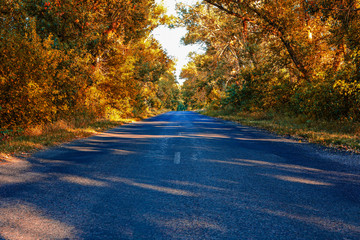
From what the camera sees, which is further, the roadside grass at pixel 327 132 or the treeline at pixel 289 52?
the treeline at pixel 289 52

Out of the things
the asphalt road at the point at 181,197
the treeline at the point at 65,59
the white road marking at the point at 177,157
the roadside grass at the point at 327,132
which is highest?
the treeline at the point at 65,59

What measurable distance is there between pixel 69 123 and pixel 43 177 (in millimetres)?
9230

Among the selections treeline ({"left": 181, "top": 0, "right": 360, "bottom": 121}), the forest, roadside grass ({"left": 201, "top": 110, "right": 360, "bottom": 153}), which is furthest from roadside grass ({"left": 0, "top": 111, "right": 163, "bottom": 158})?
treeline ({"left": 181, "top": 0, "right": 360, "bottom": 121})

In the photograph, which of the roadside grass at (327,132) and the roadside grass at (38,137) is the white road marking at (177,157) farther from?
the roadside grass at (327,132)

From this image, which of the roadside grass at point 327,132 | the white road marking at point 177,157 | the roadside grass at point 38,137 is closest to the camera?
the white road marking at point 177,157

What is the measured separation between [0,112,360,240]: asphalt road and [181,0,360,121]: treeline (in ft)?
22.0

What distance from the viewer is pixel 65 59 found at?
14.0 metres

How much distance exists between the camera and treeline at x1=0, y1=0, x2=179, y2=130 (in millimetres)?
10555

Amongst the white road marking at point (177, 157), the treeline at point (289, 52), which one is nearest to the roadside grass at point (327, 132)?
the treeline at point (289, 52)

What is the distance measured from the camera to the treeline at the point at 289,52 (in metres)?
13.1

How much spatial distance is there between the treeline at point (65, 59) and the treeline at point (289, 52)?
700cm

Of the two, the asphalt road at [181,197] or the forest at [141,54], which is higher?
the forest at [141,54]

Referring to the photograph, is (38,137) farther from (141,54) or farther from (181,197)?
(141,54)

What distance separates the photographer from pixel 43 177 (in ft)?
18.2
